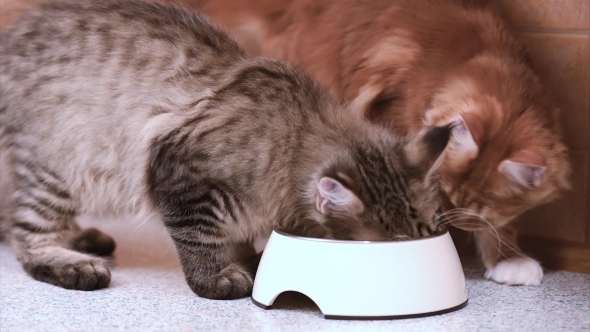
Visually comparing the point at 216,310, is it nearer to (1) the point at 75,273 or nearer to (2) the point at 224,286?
(2) the point at 224,286

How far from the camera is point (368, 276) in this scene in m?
1.64

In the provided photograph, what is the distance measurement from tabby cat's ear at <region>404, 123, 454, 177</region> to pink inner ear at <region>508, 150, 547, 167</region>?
209 mm

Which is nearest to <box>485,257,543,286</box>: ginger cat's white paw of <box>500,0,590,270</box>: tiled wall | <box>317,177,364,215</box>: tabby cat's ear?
<box>500,0,590,270</box>: tiled wall

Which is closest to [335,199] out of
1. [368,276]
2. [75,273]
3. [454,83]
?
[368,276]

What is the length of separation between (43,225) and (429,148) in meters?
1.17

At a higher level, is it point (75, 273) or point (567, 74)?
point (567, 74)

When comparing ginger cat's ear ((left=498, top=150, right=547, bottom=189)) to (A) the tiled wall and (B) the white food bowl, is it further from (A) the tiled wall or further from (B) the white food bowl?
(A) the tiled wall

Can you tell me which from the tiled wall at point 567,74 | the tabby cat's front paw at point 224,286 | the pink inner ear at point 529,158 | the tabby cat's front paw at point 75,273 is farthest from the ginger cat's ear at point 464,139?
the tabby cat's front paw at point 75,273

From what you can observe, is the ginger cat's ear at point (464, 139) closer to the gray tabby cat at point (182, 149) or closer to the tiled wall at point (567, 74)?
the gray tabby cat at point (182, 149)

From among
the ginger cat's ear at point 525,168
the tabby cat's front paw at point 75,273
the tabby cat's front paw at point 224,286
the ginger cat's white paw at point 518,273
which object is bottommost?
the ginger cat's white paw at point 518,273

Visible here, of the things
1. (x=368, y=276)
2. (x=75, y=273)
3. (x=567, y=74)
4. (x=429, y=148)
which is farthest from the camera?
(x=567, y=74)

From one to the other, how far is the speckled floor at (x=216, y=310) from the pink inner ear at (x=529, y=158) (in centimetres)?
37

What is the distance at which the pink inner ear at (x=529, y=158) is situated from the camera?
1813 millimetres

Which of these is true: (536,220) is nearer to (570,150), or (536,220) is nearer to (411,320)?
(570,150)
